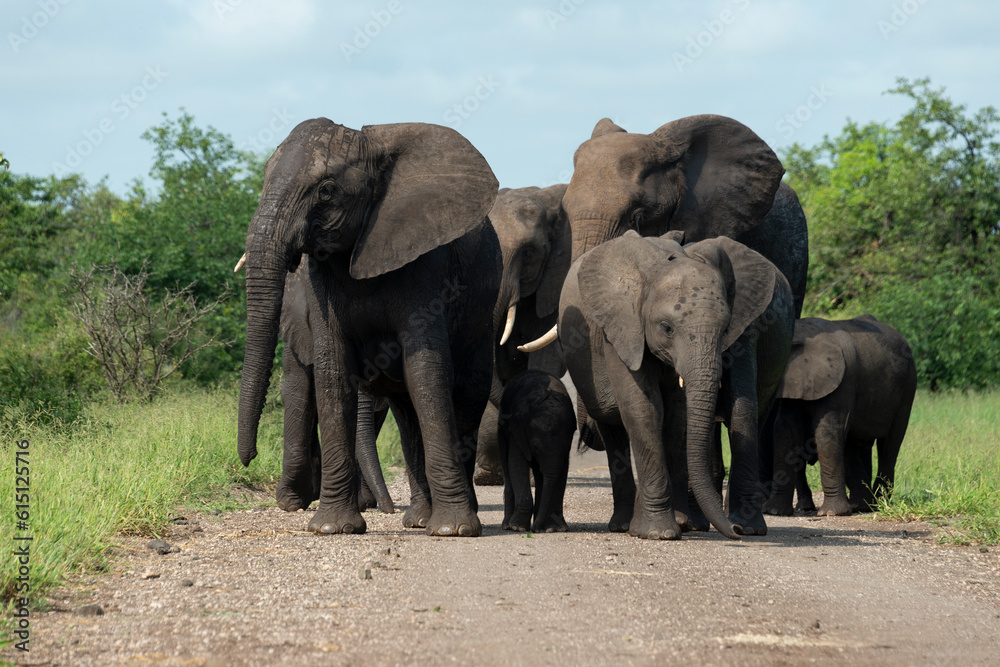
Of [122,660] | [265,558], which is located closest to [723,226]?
[265,558]

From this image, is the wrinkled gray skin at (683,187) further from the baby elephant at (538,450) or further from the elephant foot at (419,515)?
the elephant foot at (419,515)

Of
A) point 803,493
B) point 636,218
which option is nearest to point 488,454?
point 636,218

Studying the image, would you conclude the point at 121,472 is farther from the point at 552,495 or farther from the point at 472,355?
the point at 552,495

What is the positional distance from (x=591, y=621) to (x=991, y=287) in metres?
22.7

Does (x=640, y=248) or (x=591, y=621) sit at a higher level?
(x=640, y=248)

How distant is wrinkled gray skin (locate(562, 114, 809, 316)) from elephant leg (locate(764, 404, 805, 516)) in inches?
83.8

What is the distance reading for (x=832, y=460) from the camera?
35.1 ft

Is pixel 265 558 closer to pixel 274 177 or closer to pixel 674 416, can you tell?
pixel 274 177

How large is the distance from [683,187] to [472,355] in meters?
3.95

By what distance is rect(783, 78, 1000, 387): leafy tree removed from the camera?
926 inches

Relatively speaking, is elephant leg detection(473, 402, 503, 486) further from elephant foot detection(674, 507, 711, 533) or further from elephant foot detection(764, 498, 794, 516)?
elephant foot detection(674, 507, 711, 533)

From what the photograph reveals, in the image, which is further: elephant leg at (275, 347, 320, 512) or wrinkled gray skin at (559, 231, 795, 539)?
elephant leg at (275, 347, 320, 512)

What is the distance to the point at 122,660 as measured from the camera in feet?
14.8

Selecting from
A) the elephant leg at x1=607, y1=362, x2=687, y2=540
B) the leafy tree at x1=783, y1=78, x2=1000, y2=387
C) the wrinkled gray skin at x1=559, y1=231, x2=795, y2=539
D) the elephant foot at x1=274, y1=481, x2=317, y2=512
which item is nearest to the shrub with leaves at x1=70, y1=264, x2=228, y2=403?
the elephant foot at x1=274, y1=481, x2=317, y2=512
